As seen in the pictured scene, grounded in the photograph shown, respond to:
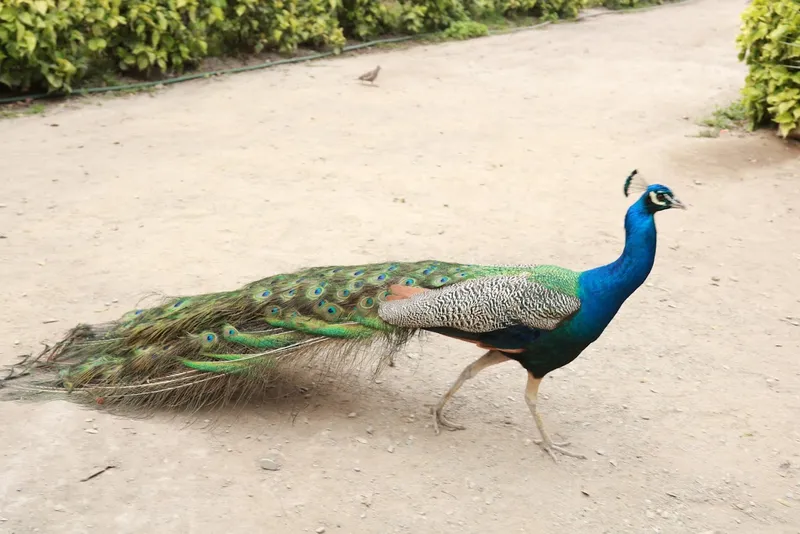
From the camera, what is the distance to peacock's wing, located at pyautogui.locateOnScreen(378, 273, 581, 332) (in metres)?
3.18

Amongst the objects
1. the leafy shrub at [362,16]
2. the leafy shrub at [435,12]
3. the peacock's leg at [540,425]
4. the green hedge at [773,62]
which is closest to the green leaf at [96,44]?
the leafy shrub at [362,16]

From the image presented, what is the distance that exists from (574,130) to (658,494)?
17.6 ft

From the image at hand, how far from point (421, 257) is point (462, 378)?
182cm

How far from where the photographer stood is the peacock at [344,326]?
320 centimetres

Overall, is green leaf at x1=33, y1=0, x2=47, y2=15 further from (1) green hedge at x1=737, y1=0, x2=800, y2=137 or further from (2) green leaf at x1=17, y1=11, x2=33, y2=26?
(1) green hedge at x1=737, y1=0, x2=800, y2=137

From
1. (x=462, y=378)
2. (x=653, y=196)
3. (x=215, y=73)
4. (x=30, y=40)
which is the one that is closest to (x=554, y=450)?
(x=462, y=378)

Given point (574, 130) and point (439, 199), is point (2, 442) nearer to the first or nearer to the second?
point (439, 199)

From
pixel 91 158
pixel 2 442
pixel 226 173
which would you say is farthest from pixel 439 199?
pixel 2 442

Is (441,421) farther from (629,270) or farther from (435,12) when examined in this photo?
(435,12)

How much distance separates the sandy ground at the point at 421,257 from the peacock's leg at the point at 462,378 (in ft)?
0.23

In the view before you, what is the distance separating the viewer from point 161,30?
8680 millimetres

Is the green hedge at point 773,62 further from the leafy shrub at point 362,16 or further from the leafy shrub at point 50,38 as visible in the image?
the leafy shrub at point 50,38

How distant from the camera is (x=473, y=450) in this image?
3.55 metres

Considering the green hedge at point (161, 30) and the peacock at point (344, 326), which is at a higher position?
the green hedge at point (161, 30)
